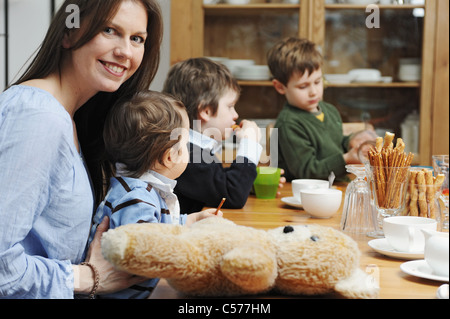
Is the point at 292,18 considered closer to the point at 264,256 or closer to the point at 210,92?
the point at 210,92

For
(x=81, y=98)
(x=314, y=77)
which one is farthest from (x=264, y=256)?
(x=314, y=77)

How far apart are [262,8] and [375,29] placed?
0.65 m

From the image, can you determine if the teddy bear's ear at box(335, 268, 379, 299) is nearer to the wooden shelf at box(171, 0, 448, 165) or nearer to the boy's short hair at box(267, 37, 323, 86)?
the boy's short hair at box(267, 37, 323, 86)

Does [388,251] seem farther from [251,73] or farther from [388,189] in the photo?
[251,73]

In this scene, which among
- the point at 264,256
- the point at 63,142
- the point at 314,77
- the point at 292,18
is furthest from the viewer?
the point at 292,18

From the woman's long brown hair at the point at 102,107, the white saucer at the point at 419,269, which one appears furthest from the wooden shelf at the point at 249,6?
the white saucer at the point at 419,269

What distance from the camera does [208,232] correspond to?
2.43 feet

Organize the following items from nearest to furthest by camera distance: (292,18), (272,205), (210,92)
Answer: (272,205)
(210,92)
(292,18)

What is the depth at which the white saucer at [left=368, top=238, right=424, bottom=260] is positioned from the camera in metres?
0.97

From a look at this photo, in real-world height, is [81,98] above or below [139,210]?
above

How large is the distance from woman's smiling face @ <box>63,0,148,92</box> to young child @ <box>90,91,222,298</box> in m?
0.09

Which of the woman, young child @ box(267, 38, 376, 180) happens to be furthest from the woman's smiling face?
young child @ box(267, 38, 376, 180)

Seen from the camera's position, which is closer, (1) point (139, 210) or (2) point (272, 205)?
(1) point (139, 210)

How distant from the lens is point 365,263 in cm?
96
